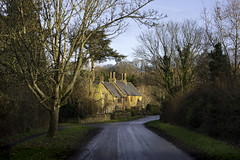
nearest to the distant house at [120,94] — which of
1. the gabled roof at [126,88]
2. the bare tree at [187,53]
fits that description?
the gabled roof at [126,88]

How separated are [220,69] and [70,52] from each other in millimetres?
13148

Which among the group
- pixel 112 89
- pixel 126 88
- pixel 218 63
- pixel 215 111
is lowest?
pixel 215 111

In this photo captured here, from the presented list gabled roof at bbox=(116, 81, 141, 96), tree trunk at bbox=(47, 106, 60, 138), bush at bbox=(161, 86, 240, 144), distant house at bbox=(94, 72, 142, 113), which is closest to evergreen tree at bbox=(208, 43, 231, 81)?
bush at bbox=(161, 86, 240, 144)

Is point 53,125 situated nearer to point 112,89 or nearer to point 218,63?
point 218,63

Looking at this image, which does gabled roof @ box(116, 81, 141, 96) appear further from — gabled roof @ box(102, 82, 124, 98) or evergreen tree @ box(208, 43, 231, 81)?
evergreen tree @ box(208, 43, 231, 81)

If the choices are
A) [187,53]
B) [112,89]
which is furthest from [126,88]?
[187,53]

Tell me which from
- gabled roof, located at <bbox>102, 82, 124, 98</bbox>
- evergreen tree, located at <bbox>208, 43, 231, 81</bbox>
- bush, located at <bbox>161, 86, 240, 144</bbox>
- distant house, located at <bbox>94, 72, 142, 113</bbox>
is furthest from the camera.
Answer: gabled roof, located at <bbox>102, 82, 124, 98</bbox>

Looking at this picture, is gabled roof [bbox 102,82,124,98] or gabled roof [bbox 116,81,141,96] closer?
gabled roof [bbox 102,82,124,98]

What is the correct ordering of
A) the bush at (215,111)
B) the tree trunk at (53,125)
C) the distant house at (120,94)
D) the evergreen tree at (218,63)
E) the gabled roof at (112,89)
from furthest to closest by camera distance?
the gabled roof at (112,89) → the distant house at (120,94) → the evergreen tree at (218,63) → the tree trunk at (53,125) → the bush at (215,111)

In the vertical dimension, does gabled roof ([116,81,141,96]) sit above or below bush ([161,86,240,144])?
above

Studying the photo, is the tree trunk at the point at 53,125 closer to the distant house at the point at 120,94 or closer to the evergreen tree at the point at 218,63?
A: the evergreen tree at the point at 218,63

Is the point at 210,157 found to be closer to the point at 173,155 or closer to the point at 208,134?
the point at 173,155

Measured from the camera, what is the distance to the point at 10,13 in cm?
1475

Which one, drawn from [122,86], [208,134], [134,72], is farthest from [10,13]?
[134,72]
